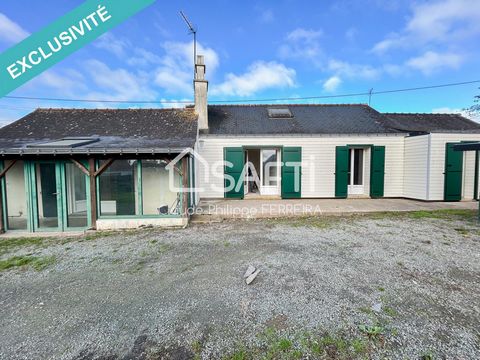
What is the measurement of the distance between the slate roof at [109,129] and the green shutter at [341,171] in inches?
223

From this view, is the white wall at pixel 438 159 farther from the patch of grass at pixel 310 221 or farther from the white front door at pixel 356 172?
the patch of grass at pixel 310 221

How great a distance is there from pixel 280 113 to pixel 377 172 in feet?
15.9

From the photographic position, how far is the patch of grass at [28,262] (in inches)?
143

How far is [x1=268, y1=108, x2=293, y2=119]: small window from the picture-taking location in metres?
10.2

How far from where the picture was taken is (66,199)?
18.2ft

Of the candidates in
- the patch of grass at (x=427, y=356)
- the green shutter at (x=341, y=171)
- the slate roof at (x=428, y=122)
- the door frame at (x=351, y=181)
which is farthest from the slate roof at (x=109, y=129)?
the slate roof at (x=428, y=122)

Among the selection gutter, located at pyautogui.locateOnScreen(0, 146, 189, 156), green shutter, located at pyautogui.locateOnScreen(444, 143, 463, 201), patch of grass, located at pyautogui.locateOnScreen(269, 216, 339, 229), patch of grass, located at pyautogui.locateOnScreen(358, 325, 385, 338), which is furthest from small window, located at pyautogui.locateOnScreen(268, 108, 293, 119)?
patch of grass, located at pyautogui.locateOnScreen(358, 325, 385, 338)

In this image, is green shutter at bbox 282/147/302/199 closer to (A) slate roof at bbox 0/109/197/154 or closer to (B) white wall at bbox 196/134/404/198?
(B) white wall at bbox 196/134/404/198

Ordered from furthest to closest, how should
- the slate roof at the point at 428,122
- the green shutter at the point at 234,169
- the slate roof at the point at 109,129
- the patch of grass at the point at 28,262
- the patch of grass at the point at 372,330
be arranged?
the slate roof at the point at 428,122, the green shutter at the point at 234,169, the slate roof at the point at 109,129, the patch of grass at the point at 28,262, the patch of grass at the point at 372,330

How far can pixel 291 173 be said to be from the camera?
8.76m

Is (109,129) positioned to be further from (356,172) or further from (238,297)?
(356,172)

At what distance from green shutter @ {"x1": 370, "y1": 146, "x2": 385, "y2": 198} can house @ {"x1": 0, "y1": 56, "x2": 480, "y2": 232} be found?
4cm

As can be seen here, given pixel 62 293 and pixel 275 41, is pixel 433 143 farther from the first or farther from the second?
pixel 62 293

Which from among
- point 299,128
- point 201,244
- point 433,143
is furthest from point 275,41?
point 201,244
